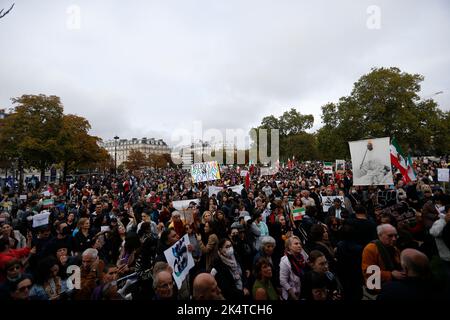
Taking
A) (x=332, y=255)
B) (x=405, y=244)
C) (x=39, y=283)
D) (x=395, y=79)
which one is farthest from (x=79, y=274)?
(x=395, y=79)

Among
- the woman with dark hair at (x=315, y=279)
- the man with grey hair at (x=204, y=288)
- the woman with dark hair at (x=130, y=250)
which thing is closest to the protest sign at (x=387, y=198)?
the woman with dark hair at (x=315, y=279)

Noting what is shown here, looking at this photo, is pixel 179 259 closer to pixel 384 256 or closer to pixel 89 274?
pixel 89 274

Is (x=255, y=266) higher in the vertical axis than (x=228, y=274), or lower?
higher

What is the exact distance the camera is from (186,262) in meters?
4.11

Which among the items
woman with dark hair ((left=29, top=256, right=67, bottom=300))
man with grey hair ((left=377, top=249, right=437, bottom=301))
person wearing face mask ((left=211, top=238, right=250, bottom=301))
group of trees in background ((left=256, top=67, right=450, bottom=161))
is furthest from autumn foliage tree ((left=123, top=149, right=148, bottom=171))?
man with grey hair ((left=377, top=249, right=437, bottom=301))

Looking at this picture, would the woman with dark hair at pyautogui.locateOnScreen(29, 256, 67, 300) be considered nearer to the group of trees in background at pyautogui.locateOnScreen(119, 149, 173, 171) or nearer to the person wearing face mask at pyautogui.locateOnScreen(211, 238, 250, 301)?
the person wearing face mask at pyautogui.locateOnScreen(211, 238, 250, 301)

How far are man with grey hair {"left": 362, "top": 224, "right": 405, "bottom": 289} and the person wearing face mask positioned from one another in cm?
173

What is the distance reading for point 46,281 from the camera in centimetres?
355

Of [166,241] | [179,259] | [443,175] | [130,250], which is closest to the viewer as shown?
[179,259]

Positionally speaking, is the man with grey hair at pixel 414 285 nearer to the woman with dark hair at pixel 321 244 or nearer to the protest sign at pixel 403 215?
the woman with dark hair at pixel 321 244

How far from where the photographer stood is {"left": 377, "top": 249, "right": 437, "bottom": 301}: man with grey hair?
2.44m

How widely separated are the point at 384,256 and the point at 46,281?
4.54 metres

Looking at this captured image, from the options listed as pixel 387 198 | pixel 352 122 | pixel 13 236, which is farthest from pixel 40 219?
pixel 352 122
